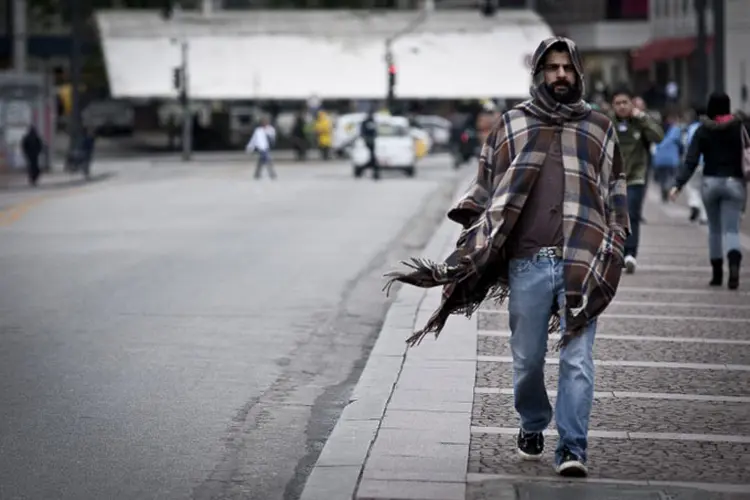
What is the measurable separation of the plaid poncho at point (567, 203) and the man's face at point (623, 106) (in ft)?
28.9

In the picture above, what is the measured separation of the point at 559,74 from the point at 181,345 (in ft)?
17.6

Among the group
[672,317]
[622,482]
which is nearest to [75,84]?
[672,317]

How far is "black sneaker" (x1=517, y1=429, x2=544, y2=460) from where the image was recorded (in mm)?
7316

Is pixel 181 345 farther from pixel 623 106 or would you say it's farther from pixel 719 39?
pixel 719 39

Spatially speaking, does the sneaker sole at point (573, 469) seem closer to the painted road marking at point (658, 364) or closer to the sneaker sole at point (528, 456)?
the sneaker sole at point (528, 456)

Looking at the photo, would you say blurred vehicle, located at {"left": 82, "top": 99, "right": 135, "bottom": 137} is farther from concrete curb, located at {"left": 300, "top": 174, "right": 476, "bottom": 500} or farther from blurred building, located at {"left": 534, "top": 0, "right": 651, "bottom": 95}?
concrete curb, located at {"left": 300, "top": 174, "right": 476, "bottom": 500}

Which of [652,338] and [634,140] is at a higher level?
[634,140]

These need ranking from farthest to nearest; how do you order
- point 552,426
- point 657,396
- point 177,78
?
1. point 177,78
2. point 657,396
3. point 552,426

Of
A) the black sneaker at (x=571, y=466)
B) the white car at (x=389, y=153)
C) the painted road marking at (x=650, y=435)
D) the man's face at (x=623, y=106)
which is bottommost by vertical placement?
the painted road marking at (x=650, y=435)

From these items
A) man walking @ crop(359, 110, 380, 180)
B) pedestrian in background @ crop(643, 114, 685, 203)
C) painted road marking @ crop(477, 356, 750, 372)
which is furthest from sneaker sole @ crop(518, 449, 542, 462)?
man walking @ crop(359, 110, 380, 180)

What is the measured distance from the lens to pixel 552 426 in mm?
8328

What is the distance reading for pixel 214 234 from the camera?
22.7 meters

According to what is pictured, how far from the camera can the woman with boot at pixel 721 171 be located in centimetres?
1438

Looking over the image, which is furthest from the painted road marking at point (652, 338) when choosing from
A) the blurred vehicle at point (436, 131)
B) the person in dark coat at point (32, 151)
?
the blurred vehicle at point (436, 131)
